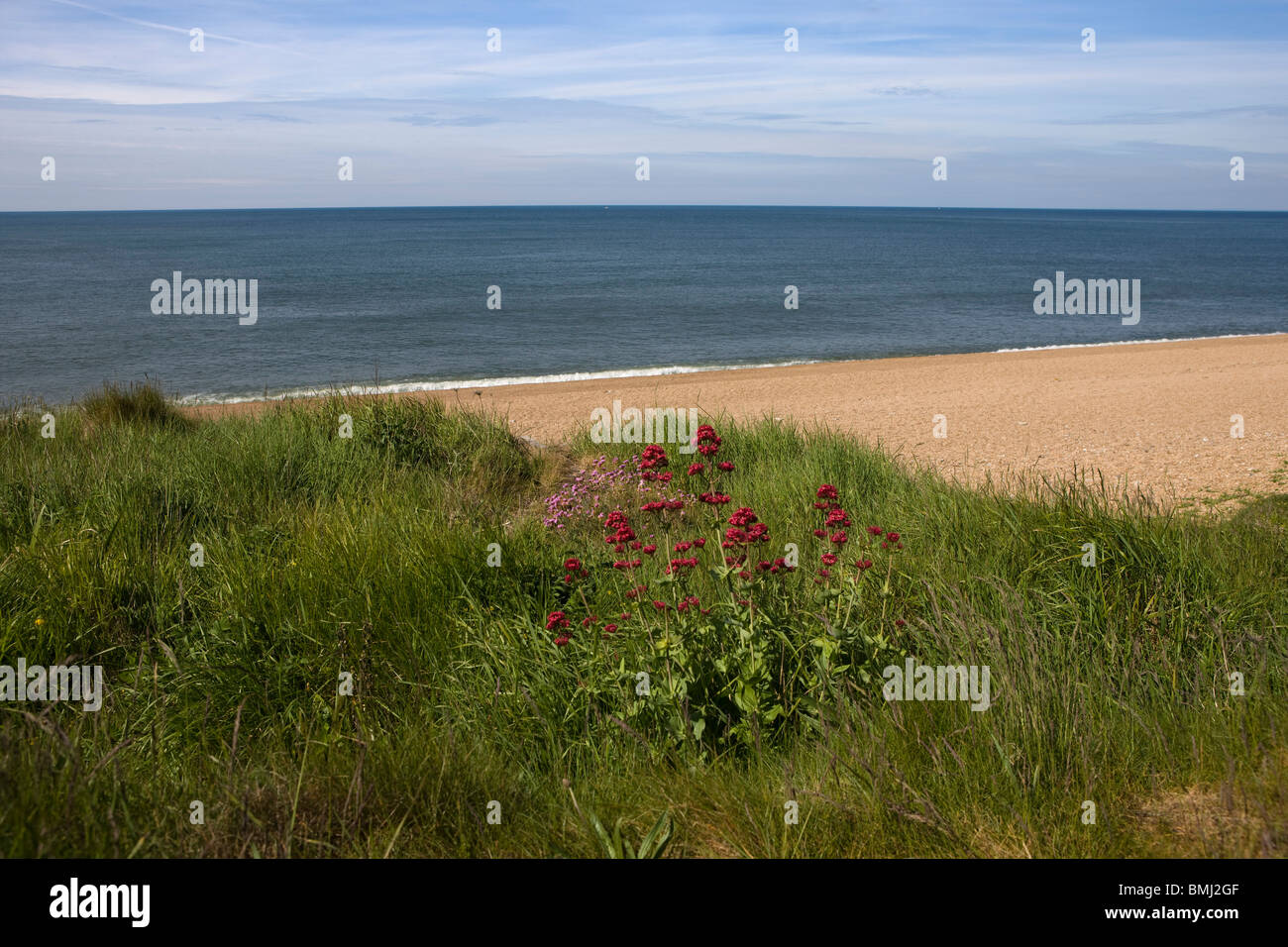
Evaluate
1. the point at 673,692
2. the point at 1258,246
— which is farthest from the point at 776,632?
the point at 1258,246

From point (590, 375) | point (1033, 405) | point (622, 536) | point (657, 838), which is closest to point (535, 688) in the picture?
point (622, 536)

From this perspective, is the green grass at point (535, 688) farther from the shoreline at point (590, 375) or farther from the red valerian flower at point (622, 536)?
the shoreline at point (590, 375)

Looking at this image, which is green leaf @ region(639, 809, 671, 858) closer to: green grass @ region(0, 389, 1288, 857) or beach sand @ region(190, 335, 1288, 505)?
green grass @ region(0, 389, 1288, 857)

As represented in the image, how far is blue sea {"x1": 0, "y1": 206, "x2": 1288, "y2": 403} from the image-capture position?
24.4 metres

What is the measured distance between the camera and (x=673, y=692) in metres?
3.38

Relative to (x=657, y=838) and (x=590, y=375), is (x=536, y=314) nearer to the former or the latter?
(x=590, y=375)

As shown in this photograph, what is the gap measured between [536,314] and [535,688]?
3308 centimetres

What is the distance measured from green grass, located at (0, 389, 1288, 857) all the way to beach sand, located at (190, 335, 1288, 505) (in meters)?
1.99

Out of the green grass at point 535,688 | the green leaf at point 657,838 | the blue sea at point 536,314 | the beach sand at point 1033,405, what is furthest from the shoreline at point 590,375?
the green leaf at point 657,838

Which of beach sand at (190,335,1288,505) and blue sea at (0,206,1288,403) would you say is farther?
blue sea at (0,206,1288,403)

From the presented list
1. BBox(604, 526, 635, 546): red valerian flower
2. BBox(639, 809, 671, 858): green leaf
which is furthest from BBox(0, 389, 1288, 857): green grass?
BBox(604, 526, 635, 546): red valerian flower

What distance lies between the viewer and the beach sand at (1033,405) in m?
9.16

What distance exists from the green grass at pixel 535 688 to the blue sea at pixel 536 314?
335 inches
